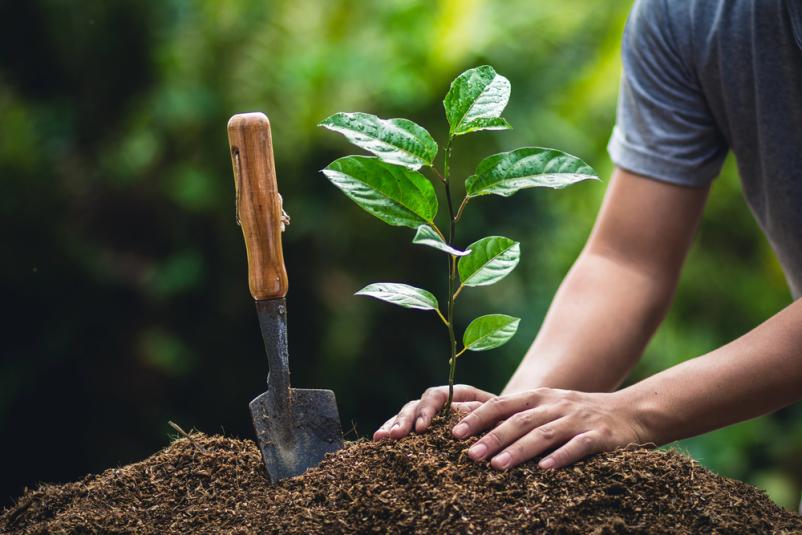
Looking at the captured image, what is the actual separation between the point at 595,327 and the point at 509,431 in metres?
0.47

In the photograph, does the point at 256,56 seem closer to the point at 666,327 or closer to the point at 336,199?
the point at 336,199

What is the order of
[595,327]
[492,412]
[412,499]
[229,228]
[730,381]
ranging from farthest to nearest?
[229,228] < [595,327] < [730,381] < [492,412] < [412,499]

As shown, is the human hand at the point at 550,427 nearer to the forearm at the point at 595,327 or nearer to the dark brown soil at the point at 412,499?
the dark brown soil at the point at 412,499

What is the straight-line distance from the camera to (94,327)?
2.71 metres

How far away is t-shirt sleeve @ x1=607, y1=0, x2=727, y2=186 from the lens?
1335mm

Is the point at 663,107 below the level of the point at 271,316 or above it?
above

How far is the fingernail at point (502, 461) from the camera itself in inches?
33.8

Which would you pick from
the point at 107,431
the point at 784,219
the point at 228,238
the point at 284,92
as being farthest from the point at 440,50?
the point at 784,219

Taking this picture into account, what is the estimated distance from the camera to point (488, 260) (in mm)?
917

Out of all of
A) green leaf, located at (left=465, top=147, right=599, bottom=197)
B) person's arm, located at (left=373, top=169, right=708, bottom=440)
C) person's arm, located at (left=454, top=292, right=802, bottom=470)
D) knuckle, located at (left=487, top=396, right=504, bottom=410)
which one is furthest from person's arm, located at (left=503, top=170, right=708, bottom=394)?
green leaf, located at (left=465, top=147, right=599, bottom=197)

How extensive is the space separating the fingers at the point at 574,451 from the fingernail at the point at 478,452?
0.20 ft

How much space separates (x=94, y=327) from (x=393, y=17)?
68.5 inches

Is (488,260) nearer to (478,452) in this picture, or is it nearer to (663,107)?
(478,452)

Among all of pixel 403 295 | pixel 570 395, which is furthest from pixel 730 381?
pixel 403 295
